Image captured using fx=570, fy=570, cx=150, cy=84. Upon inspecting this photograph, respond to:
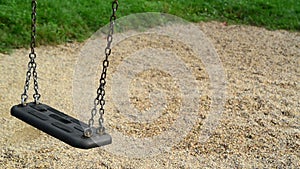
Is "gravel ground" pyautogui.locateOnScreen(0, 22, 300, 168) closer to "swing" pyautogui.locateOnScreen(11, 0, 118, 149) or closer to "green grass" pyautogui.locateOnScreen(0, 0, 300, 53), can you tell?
"green grass" pyautogui.locateOnScreen(0, 0, 300, 53)

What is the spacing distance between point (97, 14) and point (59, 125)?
411 centimetres

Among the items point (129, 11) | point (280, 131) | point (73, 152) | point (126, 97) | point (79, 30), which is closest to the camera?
point (73, 152)

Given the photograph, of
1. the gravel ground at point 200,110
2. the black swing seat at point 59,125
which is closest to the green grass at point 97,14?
the gravel ground at point 200,110

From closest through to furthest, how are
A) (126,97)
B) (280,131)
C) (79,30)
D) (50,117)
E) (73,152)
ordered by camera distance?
(50,117), (73,152), (280,131), (126,97), (79,30)

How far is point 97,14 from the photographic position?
6.99 metres

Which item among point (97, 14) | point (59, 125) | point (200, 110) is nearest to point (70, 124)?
point (59, 125)

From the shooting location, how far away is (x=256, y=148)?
3.89 meters

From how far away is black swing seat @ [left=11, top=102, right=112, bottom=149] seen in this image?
2.79 meters

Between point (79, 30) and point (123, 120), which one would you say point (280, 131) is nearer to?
point (123, 120)

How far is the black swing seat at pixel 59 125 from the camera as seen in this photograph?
2.79m

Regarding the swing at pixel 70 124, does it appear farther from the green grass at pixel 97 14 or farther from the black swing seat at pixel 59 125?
the green grass at pixel 97 14

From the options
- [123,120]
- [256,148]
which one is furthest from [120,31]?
→ [256,148]

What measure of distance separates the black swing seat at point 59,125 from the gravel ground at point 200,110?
36 centimetres

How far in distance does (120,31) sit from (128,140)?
3163 mm
